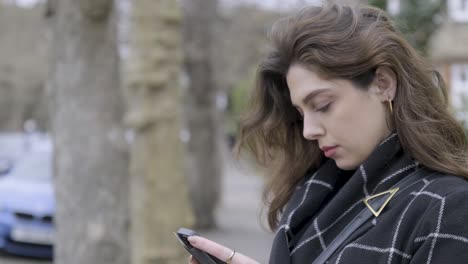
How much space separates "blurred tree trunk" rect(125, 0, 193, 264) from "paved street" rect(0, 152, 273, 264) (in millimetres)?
848

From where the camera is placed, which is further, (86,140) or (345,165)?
(86,140)

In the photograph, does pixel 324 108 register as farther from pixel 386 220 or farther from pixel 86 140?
pixel 86 140

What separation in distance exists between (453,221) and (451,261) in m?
0.09

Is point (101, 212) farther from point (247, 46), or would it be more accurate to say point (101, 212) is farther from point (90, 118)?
point (247, 46)

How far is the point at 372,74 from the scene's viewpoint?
2.15 m

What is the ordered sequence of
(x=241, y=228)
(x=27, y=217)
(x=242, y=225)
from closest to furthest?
(x=27, y=217) < (x=241, y=228) < (x=242, y=225)

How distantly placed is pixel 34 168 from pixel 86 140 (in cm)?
499

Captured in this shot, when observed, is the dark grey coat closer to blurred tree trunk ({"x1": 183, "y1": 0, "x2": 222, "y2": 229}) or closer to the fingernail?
the fingernail

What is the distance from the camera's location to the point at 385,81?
2172mm

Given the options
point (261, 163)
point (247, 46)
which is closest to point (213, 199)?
point (261, 163)

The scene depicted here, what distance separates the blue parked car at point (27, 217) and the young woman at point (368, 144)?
8.47 metres

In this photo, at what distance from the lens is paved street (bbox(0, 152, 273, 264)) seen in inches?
454

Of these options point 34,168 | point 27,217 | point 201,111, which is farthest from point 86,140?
point 201,111

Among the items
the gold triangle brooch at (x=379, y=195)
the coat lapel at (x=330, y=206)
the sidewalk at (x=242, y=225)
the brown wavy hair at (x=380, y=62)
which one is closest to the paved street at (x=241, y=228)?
the sidewalk at (x=242, y=225)
